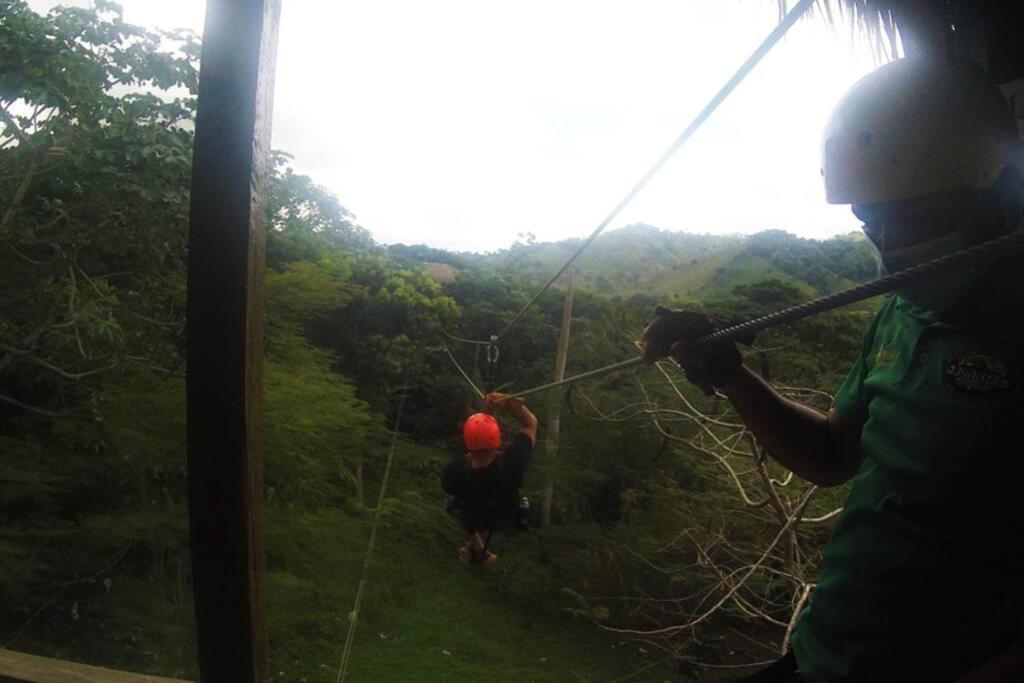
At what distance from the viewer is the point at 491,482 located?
3535 millimetres

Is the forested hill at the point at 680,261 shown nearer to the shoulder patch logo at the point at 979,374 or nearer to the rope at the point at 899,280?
the rope at the point at 899,280

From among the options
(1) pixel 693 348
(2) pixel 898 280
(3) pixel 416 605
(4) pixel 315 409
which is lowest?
(3) pixel 416 605

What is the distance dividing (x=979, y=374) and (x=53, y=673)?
169 centimetres

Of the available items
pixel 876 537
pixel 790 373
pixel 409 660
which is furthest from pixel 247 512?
pixel 409 660

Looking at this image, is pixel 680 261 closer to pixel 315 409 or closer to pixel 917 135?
pixel 315 409

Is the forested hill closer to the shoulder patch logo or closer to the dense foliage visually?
the dense foliage

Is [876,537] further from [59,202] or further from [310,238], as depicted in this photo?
[310,238]

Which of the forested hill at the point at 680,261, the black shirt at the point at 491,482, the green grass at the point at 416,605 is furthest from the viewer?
the forested hill at the point at 680,261

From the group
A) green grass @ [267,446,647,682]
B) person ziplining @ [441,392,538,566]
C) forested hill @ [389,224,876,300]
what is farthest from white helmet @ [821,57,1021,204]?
green grass @ [267,446,647,682]

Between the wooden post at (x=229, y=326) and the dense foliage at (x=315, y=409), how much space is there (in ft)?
13.5

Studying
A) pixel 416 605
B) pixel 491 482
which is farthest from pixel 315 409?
pixel 416 605

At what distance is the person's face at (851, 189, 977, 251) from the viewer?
82 centimetres

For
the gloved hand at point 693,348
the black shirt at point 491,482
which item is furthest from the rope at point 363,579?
the gloved hand at point 693,348

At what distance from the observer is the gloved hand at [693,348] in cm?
103
